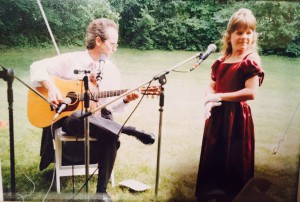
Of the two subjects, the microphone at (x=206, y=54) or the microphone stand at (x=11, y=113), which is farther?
the microphone stand at (x=11, y=113)

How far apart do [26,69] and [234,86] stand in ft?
4.89

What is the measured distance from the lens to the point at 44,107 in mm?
2729

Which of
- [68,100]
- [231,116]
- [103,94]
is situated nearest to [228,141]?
[231,116]

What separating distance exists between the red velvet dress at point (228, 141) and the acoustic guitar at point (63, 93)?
48cm

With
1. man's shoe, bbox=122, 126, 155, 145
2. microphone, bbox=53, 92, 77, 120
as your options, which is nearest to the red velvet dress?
man's shoe, bbox=122, 126, 155, 145

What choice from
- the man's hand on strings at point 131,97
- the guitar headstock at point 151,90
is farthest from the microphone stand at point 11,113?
the guitar headstock at point 151,90

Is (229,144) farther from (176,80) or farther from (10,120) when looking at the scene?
(10,120)

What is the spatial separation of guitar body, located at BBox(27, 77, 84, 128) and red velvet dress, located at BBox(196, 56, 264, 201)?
970 mm

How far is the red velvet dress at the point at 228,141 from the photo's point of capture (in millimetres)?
2584

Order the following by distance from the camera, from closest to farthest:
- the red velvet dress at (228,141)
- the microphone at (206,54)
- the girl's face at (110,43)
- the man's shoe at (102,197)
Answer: the microphone at (206,54) → the red velvet dress at (228,141) → the girl's face at (110,43) → the man's shoe at (102,197)

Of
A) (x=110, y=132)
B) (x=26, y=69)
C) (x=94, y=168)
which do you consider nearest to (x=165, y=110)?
(x=110, y=132)

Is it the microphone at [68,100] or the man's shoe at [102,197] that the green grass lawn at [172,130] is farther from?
the microphone at [68,100]

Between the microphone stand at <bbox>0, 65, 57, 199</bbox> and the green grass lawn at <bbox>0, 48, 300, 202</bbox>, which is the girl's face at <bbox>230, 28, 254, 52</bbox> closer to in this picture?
the green grass lawn at <bbox>0, 48, 300, 202</bbox>

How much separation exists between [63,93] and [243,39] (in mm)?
1307
